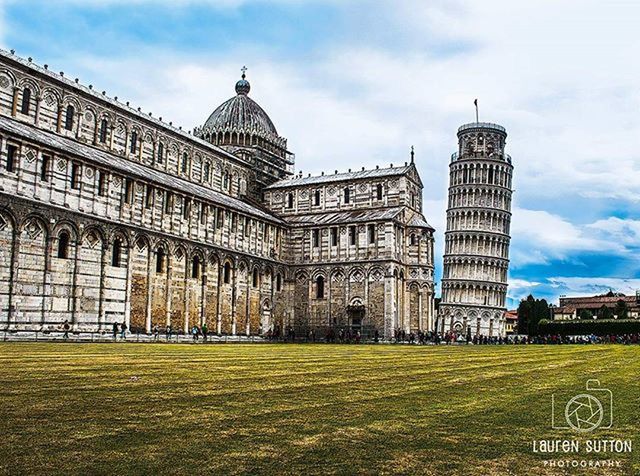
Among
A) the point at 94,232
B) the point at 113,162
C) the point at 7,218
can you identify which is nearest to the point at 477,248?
the point at 113,162

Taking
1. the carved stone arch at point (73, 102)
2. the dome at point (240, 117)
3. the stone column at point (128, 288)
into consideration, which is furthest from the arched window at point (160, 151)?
the dome at point (240, 117)

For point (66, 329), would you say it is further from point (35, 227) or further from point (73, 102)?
point (73, 102)

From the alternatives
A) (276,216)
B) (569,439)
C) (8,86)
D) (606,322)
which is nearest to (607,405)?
(569,439)

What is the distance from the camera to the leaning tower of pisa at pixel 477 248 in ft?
307

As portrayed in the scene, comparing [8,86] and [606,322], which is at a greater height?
[8,86]

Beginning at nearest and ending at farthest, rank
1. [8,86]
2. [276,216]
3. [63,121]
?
[8,86] → [63,121] → [276,216]

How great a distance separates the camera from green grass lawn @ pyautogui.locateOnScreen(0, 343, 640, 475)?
6.00 metres

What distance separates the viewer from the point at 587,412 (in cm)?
948

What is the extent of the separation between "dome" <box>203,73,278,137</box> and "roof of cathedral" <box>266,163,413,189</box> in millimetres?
6923

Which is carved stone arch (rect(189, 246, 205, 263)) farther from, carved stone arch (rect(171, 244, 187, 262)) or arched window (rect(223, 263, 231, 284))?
arched window (rect(223, 263, 231, 284))

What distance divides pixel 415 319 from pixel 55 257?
113 feet

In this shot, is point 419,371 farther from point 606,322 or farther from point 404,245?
point 606,322

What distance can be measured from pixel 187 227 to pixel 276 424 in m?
43.0

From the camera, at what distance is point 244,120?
7212 centimetres
